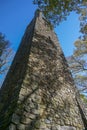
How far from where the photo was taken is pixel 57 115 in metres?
6.38

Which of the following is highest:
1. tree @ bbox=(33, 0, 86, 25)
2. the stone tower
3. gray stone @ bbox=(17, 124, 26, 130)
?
tree @ bbox=(33, 0, 86, 25)

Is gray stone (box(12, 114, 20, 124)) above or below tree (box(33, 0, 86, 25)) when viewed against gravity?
below

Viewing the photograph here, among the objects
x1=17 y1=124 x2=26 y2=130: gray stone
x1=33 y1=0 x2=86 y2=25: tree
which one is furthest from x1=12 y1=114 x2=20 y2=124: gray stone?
x1=33 y1=0 x2=86 y2=25: tree

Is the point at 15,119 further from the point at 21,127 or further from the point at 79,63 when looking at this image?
the point at 79,63

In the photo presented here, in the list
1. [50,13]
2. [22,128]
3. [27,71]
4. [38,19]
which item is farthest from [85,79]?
[22,128]

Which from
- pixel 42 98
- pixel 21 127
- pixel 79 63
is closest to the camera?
pixel 21 127

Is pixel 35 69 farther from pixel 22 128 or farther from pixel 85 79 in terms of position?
pixel 85 79

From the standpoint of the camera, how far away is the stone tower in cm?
574

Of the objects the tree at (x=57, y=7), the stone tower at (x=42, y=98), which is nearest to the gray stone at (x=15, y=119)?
the stone tower at (x=42, y=98)

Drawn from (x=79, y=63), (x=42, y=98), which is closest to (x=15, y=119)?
(x=42, y=98)

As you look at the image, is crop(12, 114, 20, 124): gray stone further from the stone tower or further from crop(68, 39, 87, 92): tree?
crop(68, 39, 87, 92): tree

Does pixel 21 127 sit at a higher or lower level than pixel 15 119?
lower

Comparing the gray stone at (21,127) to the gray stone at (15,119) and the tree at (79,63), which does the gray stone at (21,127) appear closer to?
the gray stone at (15,119)

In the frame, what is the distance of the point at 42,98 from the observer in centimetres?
657
